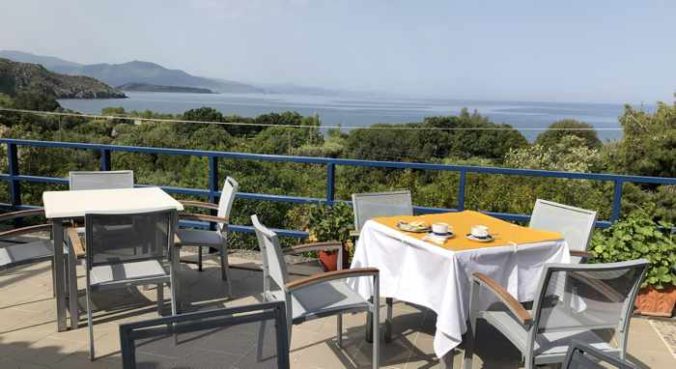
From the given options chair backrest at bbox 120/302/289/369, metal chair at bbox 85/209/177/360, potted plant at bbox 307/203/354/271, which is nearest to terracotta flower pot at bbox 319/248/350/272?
potted plant at bbox 307/203/354/271

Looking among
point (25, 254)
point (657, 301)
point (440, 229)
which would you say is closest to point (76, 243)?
point (25, 254)

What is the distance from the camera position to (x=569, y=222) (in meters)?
3.33

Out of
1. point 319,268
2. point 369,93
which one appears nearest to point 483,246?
point 319,268

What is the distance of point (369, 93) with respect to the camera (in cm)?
13750

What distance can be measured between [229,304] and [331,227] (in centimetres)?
100

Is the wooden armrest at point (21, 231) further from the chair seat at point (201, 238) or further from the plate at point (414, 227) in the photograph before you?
the plate at point (414, 227)

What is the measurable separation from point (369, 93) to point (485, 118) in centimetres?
9678

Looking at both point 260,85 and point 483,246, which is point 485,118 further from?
point 260,85

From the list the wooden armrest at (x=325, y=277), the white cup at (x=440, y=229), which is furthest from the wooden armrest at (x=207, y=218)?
the white cup at (x=440, y=229)

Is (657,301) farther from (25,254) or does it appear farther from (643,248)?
(25,254)

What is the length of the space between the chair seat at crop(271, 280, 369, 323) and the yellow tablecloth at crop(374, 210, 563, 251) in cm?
49

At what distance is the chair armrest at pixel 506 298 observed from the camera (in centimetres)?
218

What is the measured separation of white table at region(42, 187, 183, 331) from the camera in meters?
3.15

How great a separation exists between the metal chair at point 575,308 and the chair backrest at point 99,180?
124 inches
